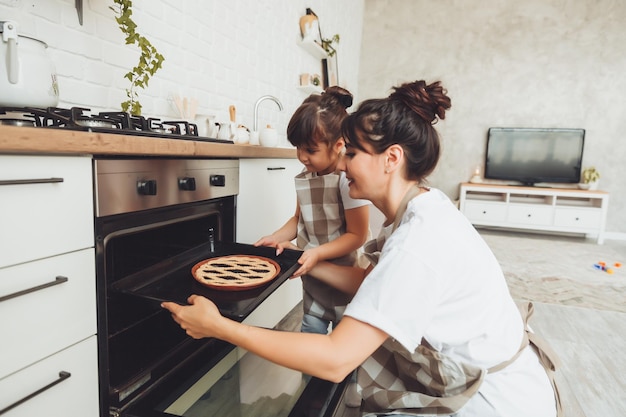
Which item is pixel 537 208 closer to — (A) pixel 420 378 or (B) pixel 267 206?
(B) pixel 267 206

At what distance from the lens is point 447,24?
539cm

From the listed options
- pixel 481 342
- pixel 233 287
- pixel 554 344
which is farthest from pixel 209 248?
pixel 554 344

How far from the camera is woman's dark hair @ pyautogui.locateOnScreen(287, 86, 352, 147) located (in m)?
1.20

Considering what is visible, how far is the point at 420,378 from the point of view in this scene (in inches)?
33.8

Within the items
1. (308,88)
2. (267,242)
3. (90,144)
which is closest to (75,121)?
(90,144)

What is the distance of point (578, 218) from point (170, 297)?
531cm

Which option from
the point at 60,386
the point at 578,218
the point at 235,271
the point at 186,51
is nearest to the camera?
the point at 60,386

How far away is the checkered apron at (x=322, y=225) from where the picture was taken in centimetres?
136

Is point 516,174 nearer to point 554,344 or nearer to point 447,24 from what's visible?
point 447,24

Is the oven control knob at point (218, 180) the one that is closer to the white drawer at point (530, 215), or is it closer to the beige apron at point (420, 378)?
the beige apron at point (420, 378)

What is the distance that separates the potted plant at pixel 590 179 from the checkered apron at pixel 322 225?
4.83 metres

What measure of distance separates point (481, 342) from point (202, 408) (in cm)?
85

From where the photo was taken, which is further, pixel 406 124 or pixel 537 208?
pixel 537 208

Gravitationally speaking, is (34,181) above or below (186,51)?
below
